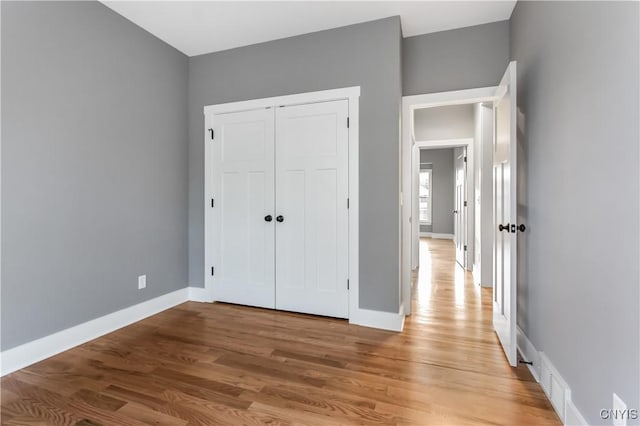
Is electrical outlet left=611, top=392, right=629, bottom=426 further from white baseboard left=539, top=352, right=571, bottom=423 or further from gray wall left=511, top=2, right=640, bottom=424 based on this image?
white baseboard left=539, top=352, right=571, bottom=423

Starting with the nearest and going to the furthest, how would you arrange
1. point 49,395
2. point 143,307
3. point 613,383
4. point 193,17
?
point 613,383 < point 49,395 < point 193,17 < point 143,307

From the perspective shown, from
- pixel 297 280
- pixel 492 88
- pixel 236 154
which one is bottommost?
pixel 297 280

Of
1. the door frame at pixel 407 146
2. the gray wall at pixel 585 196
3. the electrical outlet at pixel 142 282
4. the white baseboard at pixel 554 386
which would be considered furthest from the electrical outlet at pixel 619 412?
the electrical outlet at pixel 142 282

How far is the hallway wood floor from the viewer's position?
1544 millimetres

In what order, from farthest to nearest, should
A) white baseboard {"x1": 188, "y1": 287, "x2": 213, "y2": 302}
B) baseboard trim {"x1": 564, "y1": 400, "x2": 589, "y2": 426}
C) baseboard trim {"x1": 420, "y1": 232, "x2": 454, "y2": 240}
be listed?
baseboard trim {"x1": 420, "y1": 232, "x2": 454, "y2": 240}, white baseboard {"x1": 188, "y1": 287, "x2": 213, "y2": 302}, baseboard trim {"x1": 564, "y1": 400, "x2": 589, "y2": 426}

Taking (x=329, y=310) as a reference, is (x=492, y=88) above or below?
above

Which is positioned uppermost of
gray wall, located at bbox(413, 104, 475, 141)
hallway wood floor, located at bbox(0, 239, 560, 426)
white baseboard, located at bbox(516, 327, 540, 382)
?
gray wall, located at bbox(413, 104, 475, 141)

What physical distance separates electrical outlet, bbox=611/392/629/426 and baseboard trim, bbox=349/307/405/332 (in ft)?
5.04

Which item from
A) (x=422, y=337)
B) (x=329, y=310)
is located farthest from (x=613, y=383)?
(x=329, y=310)

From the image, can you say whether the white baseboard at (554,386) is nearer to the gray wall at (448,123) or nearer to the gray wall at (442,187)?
the gray wall at (448,123)

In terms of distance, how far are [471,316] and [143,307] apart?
313 cm

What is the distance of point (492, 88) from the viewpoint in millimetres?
2734

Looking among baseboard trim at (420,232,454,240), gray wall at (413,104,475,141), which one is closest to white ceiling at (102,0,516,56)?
gray wall at (413,104,475,141)

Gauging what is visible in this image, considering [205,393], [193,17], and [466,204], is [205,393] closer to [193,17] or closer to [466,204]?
[193,17]
